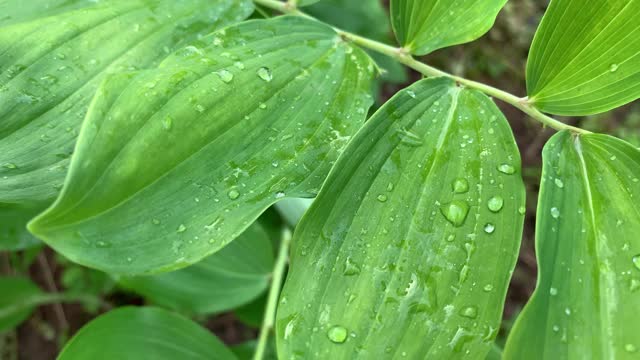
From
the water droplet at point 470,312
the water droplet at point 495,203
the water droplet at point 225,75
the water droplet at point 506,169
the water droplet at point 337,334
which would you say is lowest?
the water droplet at point 337,334

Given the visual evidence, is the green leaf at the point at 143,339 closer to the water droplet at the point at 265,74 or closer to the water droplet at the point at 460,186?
the water droplet at the point at 265,74

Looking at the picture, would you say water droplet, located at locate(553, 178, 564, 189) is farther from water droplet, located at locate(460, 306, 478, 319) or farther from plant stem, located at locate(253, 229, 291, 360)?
plant stem, located at locate(253, 229, 291, 360)

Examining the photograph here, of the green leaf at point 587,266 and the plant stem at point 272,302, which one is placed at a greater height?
the green leaf at point 587,266

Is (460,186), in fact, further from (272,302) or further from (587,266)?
(272,302)

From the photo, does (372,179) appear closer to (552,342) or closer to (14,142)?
(552,342)

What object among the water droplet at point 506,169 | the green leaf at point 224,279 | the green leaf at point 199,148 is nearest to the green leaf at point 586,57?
the water droplet at point 506,169
